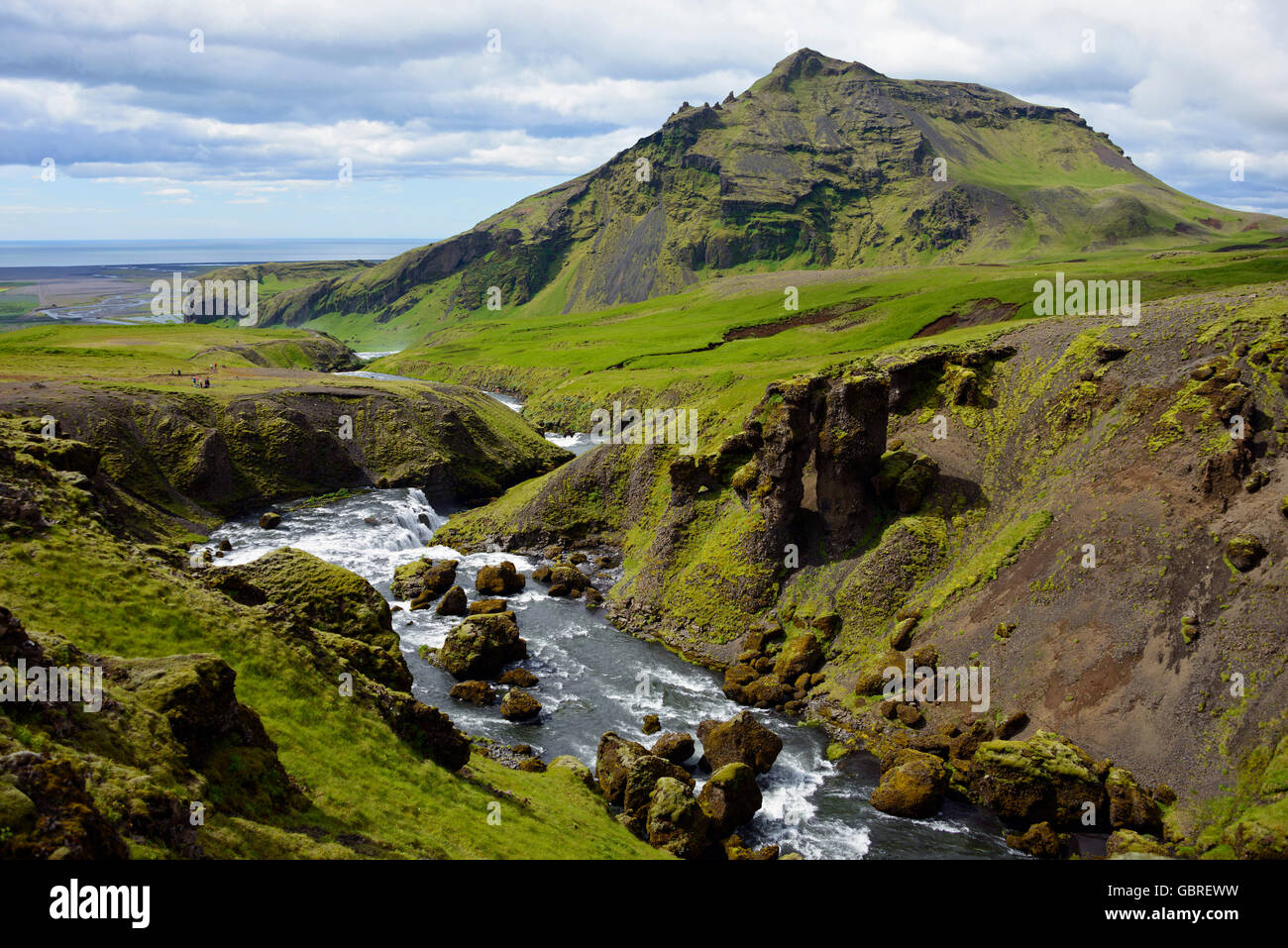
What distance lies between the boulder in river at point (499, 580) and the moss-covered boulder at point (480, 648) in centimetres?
1241

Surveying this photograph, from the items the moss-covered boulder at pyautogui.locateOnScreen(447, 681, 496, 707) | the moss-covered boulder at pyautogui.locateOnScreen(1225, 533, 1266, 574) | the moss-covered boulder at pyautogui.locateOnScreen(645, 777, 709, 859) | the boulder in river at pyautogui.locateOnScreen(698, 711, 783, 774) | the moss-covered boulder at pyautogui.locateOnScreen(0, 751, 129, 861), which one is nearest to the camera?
the moss-covered boulder at pyautogui.locateOnScreen(0, 751, 129, 861)

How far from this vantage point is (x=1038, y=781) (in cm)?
4375

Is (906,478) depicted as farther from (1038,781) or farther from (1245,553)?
(1038,781)

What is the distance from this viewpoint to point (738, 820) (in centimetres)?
4375

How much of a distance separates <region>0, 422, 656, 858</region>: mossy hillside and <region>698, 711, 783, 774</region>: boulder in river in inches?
464

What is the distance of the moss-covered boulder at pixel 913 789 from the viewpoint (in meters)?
45.2

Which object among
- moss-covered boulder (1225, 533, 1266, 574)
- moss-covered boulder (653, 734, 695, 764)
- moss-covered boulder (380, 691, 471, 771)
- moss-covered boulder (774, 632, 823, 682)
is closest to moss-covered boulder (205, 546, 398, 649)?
moss-covered boulder (380, 691, 471, 771)

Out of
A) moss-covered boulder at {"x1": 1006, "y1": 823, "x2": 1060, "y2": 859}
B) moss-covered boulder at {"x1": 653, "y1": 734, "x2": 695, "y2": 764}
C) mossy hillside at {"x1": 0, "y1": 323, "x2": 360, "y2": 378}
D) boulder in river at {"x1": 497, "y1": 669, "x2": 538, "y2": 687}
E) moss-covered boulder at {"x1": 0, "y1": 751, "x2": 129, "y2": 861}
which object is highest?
mossy hillside at {"x1": 0, "y1": 323, "x2": 360, "y2": 378}

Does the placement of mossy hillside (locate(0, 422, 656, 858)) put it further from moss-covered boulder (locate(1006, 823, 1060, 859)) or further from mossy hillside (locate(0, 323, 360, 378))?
mossy hillside (locate(0, 323, 360, 378))

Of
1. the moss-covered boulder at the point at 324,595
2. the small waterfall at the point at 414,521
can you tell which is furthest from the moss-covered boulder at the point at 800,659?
the small waterfall at the point at 414,521

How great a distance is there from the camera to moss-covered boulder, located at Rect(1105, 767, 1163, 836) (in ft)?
134

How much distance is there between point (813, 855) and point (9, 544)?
40593 mm
